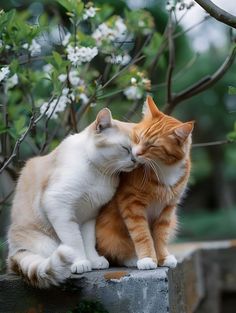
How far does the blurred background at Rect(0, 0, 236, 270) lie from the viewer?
11.5 feet

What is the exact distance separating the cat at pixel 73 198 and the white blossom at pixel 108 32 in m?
0.92

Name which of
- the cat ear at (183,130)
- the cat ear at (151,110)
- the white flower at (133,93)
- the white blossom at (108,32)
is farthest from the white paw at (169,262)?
the white blossom at (108,32)

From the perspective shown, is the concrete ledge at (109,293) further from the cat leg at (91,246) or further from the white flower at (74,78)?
the white flower at (74,78)

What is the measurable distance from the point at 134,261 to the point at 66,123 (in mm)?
1331

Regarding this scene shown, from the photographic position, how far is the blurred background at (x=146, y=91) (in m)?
3.50

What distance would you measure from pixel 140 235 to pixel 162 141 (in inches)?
16.5

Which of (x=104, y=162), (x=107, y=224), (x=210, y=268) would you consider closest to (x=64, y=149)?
(x=104, y=162)

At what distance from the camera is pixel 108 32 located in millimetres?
3658

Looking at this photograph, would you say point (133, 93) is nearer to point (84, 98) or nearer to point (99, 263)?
point (84, 98)

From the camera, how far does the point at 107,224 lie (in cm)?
288

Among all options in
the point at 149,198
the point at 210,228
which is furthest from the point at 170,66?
the point at 210,228

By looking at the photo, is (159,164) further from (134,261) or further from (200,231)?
(200,231)

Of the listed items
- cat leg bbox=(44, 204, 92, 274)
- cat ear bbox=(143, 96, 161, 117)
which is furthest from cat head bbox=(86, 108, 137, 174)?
cat leg bbox=(44, 204, 92, 274)

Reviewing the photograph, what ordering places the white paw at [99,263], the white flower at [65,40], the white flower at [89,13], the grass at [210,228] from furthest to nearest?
1. the grass at [210,228]
2. the white flower at [65,40]
3. the white flower at [89,13]
4. the white paw at [99,263]
